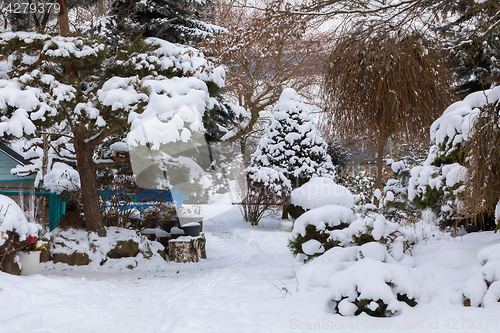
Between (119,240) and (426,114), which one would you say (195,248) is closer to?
(119,240)

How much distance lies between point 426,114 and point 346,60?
1.02 metres

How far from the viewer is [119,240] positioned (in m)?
6.53

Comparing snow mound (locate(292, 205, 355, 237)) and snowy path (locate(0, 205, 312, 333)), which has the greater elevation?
snow mound (locate(292, 205, 355, 237))

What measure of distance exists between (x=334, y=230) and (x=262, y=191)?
6.56m

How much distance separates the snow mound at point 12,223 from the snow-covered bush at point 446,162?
191 inches

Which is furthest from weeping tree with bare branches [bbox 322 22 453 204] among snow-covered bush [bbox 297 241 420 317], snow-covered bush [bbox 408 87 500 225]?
snow-covered bush [bbox 297 241 420 317]

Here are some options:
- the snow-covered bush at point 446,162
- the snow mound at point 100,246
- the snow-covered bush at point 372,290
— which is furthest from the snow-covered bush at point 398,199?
the snow mound at point 100,246

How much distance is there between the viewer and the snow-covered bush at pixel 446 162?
3.57 meters

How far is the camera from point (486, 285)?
8.81 ft

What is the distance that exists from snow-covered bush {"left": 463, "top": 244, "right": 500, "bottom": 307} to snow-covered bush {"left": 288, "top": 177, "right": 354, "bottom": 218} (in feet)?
19.7

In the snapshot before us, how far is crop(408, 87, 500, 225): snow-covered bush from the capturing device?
11.7 ft

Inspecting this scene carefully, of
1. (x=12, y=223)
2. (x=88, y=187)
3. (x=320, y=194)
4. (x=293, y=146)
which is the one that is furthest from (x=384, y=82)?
(x=293, y=146)

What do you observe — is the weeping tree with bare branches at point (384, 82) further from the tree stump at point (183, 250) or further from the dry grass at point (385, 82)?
the tree stump at point (183, 250)

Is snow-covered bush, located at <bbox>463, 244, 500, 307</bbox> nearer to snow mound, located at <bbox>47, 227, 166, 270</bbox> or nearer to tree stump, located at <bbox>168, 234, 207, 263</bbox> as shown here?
tree stump, located at <bbox>168, 234, 207, 263</bbox>
